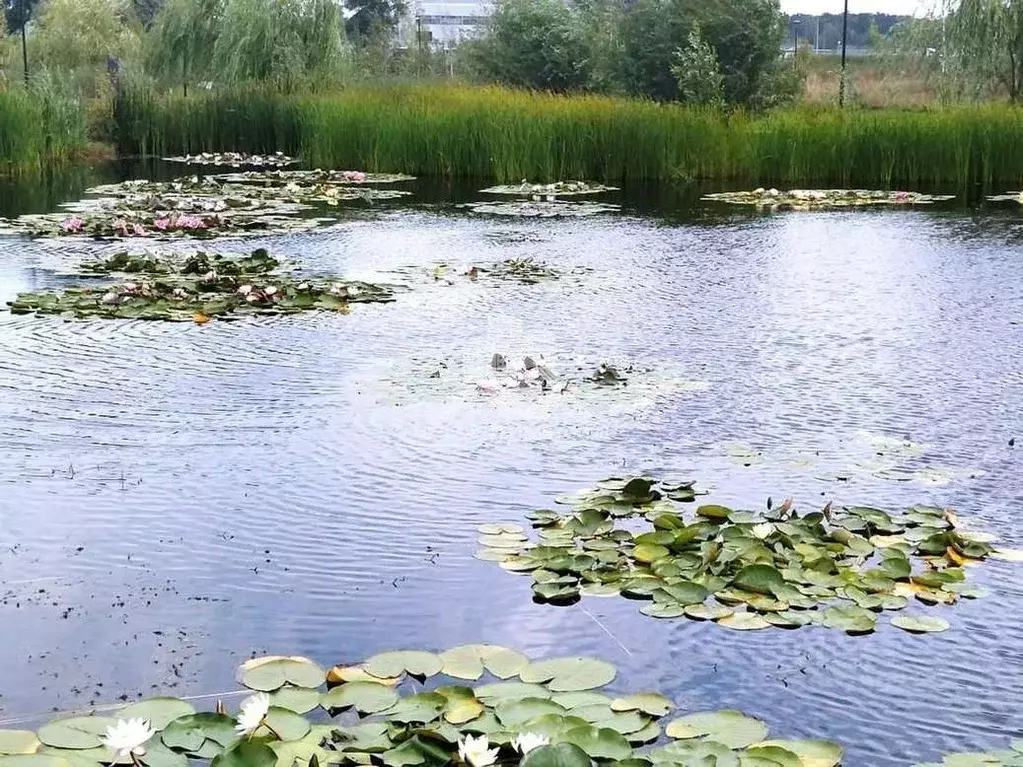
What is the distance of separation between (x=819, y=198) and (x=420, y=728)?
12505mm

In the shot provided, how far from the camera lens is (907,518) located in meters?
4.01

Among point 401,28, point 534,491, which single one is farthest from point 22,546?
point 401,28

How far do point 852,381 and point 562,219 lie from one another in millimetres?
7220

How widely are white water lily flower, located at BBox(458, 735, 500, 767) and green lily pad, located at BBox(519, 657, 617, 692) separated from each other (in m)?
0.42

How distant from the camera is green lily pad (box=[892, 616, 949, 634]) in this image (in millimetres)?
3277

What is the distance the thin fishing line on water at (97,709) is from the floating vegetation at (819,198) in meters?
11.6

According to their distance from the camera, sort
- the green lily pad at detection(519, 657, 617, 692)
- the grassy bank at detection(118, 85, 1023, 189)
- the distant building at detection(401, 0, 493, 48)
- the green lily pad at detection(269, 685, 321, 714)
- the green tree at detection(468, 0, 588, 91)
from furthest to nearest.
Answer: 1. the distant building at detection(401, 0, 493, 48)
2. the green tree at detection(468, 0, 588, 91)
3. the grassy bank at detection(118, 85, 1023, 189)
4. the green lily pad at detection(519, 657, 617, 692)
5. the green lily pad at detection(269, 685, 321, 714)

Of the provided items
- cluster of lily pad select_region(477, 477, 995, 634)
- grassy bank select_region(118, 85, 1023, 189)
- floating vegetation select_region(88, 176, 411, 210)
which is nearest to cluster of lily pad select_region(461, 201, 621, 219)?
floating vegetation select_region(88, 176, 411, 210)

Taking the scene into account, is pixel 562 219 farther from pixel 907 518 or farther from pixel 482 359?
pixel 907 518

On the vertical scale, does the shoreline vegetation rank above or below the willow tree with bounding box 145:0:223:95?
below

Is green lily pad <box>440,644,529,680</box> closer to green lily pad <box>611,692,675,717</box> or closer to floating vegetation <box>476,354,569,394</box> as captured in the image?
green lily pad <box>611,692,675,717</box>

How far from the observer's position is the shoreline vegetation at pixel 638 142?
53.6 feet

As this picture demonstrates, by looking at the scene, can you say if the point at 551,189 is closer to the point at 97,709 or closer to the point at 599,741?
the point at 97,709

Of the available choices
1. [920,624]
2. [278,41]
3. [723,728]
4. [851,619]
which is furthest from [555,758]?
[278,41]
